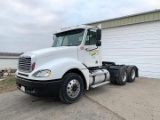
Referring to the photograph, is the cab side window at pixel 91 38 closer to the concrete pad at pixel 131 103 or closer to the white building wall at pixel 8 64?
the concrete pad at pixel 131 103

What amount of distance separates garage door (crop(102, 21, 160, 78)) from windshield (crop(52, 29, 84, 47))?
536cm

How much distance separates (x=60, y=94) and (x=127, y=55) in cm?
686

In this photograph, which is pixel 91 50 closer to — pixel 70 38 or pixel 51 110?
pixel 70 38

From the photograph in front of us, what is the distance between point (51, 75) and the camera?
3.88m

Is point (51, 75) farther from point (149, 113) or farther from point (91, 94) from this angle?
point (149, 113)

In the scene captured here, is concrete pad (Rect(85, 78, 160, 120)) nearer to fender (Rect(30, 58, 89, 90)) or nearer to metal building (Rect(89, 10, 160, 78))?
fender (Rect(30, 58, 89, 90))

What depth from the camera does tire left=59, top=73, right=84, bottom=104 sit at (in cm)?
414

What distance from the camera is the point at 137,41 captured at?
9.13 metres

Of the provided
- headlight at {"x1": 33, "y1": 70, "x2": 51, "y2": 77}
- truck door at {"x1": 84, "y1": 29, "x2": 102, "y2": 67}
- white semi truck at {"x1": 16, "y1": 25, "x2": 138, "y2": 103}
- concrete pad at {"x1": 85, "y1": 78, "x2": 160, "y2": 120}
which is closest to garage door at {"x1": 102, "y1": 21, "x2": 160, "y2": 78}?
concrete pad at {"x1": 85, "y1": 78, "x2": 160, "y2": 120}

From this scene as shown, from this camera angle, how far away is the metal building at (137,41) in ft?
27.5

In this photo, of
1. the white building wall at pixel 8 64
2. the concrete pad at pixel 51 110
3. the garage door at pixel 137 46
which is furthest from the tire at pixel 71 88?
the white building wall at pixel 8 64

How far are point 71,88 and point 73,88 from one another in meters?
0.08

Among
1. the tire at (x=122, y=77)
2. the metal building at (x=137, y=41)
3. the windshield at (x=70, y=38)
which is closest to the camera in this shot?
the windshield at (x=70, y=38)

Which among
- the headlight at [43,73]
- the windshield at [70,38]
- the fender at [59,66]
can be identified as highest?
the windshield at [70,38]
